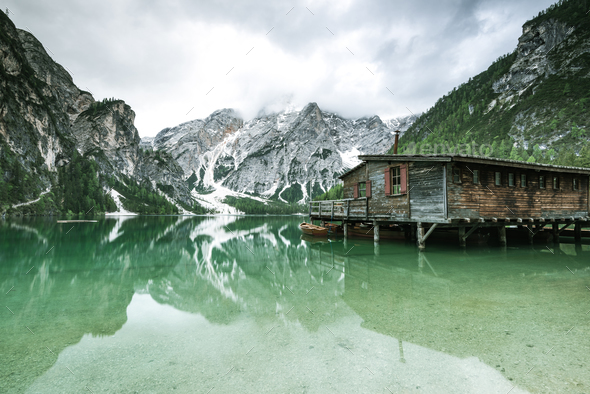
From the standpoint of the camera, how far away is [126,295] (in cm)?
952

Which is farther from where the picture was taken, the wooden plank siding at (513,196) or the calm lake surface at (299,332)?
the wooden plank siding at (513,196)

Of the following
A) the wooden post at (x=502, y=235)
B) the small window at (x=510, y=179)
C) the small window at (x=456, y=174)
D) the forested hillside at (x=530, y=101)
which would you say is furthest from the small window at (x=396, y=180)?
the forested hillside at (x=530, y=101)

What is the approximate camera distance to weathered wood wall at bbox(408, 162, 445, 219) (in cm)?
1808

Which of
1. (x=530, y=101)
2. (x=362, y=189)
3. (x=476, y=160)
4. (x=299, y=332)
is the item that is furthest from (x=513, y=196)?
(x=530, y=101)

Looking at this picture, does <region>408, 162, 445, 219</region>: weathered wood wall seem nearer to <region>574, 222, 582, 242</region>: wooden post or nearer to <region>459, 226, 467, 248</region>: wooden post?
<region>459, 226, 467, 248</region>: wooden post

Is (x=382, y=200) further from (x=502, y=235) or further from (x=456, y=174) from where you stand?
(x=502, y=235)

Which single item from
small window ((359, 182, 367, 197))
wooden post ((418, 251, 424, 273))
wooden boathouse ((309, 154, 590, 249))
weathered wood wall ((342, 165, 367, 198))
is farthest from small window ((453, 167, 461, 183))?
small window ((359, 182, 367, 197))

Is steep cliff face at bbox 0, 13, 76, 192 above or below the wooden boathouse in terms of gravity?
above

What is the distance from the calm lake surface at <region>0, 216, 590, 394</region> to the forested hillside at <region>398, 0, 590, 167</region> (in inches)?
3923

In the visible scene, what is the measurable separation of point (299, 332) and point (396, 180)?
56.4 feet

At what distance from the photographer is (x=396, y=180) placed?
21.1 metres

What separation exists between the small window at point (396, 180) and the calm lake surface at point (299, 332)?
9000 millimetres

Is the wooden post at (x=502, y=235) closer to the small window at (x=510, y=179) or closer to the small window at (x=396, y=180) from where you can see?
the small window at (x=510, y=179)

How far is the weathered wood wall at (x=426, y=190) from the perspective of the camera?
59.3ft
